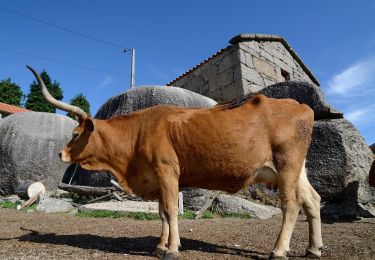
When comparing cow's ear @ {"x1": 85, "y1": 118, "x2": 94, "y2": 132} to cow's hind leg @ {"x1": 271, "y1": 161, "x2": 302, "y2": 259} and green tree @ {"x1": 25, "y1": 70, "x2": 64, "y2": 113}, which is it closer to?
cow's hind leg @ {"x1": 271, "y1": 161, "x2": 302, "y2": 259}

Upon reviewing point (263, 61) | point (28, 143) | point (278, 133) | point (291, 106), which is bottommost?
point (278, 133)

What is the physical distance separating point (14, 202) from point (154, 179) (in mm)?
9470

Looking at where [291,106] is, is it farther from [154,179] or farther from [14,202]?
[14,202]

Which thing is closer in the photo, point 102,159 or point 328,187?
point 102,159

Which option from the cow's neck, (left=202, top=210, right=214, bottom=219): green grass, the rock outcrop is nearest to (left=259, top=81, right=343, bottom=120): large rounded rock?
the rock outcrop

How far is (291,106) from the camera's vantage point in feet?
14.4

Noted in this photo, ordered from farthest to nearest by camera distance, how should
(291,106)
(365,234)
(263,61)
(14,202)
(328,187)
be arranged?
(263,61) → (14,202) → (328,187) → (365,234) → (291,106)

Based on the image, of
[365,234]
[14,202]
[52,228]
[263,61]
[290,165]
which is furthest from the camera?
[263,61]

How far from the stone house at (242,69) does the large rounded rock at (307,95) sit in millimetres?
2771

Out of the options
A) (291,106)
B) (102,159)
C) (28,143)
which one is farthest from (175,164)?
(28,143)

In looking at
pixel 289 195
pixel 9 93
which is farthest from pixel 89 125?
pixel 9 93

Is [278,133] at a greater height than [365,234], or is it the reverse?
[278,133]

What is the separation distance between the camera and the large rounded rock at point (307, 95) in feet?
28.8

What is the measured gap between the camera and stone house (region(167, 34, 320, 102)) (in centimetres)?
1261
